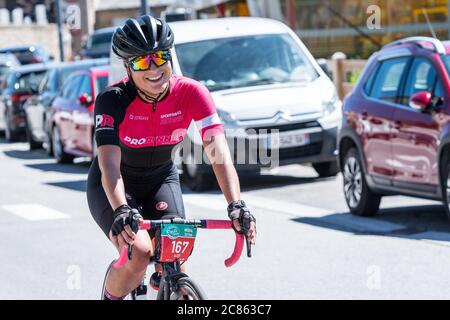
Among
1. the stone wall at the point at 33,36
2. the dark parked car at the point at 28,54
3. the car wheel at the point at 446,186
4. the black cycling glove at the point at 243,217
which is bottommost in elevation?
the stone wall at the point at 33,36

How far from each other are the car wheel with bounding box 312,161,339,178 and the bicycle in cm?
1081

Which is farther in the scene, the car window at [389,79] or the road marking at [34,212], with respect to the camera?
the road marking at [34,212]

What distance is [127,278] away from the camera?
19.4 feet

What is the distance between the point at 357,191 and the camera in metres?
12.6

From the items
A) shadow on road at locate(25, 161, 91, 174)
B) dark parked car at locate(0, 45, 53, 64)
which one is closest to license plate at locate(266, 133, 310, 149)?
shadow on road at locate(25, 161, 91, 174)

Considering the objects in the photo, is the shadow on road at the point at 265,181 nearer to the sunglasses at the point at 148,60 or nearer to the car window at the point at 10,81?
the sunglasses at the point at 148,60

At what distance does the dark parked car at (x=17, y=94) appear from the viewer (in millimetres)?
27781

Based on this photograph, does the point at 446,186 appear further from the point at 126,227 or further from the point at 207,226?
the point at 126,227

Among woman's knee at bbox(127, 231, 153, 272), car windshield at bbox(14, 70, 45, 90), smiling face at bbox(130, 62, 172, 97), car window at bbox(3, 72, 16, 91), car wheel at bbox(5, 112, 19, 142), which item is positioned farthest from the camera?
car window at bbox(3, 72, 16, 91)

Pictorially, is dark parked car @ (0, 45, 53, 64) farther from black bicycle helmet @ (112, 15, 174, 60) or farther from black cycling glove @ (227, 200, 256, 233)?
black cycling glove @ (227, 200, 256, 233)

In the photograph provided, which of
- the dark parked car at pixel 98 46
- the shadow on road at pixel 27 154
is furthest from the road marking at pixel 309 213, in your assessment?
the dark parked car at pixel 98 46

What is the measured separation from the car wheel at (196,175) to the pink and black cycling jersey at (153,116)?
369 inches

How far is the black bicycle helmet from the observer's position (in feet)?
18.8

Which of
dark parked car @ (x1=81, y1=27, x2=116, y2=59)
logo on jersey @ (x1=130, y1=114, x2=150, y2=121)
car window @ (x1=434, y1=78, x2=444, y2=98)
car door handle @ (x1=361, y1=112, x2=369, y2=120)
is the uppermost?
logo on jersey @ (x1=130, y1=114, x2=150, y2=121)
